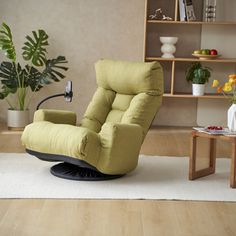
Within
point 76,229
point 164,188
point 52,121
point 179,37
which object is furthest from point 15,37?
point 76,229

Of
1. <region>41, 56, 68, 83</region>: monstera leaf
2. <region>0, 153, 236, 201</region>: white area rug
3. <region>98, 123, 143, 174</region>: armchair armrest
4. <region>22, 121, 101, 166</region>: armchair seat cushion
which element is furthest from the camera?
<region>41, 56, 68, 83</region>: monstera leaf

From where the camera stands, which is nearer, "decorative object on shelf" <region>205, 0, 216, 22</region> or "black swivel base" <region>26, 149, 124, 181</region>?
"black swivel base" <region>26, 149, 124, 181</region>

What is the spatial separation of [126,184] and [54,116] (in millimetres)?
958

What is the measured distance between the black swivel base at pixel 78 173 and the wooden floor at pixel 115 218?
52cm

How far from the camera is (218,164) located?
5.00 meters

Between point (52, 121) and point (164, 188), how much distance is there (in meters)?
1.18

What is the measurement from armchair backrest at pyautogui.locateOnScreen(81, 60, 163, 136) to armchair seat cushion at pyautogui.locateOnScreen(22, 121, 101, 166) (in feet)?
1.75

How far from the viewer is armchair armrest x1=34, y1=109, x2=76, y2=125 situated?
4645 millimetres

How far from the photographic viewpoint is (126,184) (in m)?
4.19

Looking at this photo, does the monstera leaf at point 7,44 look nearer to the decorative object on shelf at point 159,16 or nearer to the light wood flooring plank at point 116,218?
the decorative object on shelf at point 159,16

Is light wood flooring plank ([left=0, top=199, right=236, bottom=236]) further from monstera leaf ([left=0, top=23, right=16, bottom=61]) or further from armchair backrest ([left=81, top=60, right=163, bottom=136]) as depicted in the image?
monstera leaf ([left=0, top=23, right=16, bottom=61])

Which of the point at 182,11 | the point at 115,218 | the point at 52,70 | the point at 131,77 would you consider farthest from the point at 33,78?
the point at 115,218

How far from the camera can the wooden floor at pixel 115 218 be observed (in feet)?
10.5

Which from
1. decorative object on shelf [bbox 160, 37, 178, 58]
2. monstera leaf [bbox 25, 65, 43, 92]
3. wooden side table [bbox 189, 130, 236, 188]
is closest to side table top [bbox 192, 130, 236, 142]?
wooden side table [bbox 189, 130, 236, 188]
